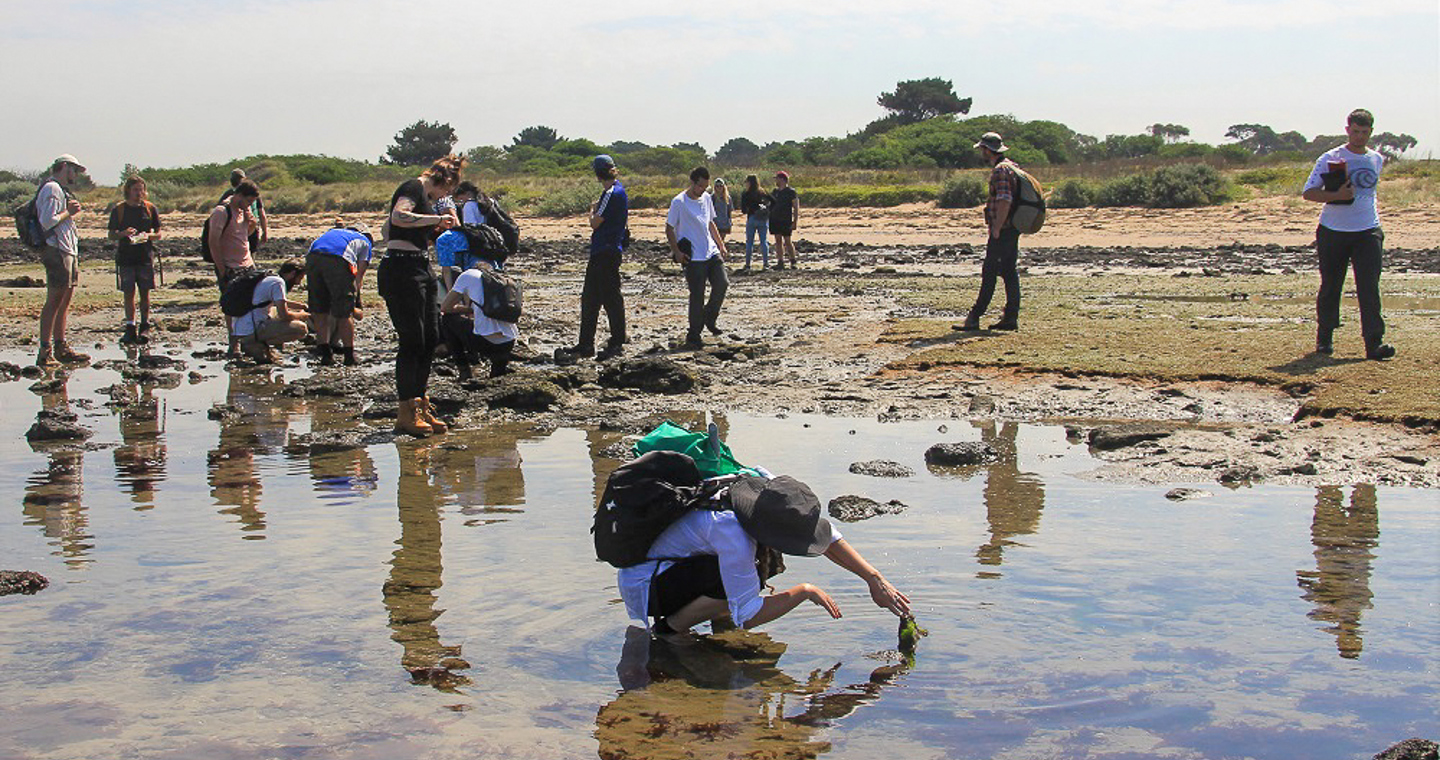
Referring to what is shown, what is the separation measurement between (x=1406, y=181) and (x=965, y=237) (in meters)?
11.3

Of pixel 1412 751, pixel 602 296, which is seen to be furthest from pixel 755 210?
pixel 1412 751

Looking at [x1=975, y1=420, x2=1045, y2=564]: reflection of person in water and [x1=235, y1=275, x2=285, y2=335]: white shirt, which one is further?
[x1=235, y1=275, x2=285, y2=335]: white shirt

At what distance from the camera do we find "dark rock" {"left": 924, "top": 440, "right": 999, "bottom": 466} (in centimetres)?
845

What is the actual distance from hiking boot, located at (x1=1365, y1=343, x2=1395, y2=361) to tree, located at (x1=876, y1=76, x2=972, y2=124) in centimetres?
8708

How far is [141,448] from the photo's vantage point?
31.1ft

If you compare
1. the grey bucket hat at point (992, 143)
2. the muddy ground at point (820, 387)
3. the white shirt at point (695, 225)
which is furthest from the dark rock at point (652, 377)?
the grey bucket hat at point (992, 143)

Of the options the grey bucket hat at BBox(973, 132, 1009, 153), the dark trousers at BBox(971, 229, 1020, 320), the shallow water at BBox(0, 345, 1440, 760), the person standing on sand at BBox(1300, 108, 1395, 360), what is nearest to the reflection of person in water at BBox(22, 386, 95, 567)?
the shallow water at BBox(0, 345, 1440, 760)

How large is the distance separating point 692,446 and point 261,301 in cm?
921

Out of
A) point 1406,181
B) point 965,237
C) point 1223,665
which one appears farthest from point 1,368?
point 1406,181

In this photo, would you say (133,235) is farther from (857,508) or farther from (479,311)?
(857,508)

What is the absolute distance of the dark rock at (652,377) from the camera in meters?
11.3

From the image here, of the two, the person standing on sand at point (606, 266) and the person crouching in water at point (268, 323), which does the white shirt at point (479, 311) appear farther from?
the person crouching in water at point (268, 323)

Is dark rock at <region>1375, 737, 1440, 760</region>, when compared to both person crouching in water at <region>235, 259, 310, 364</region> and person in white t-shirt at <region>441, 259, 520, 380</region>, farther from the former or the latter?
person crouching in water at <region>235, 259, 310, 364</region>

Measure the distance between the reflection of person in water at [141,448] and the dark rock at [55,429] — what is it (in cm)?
28
